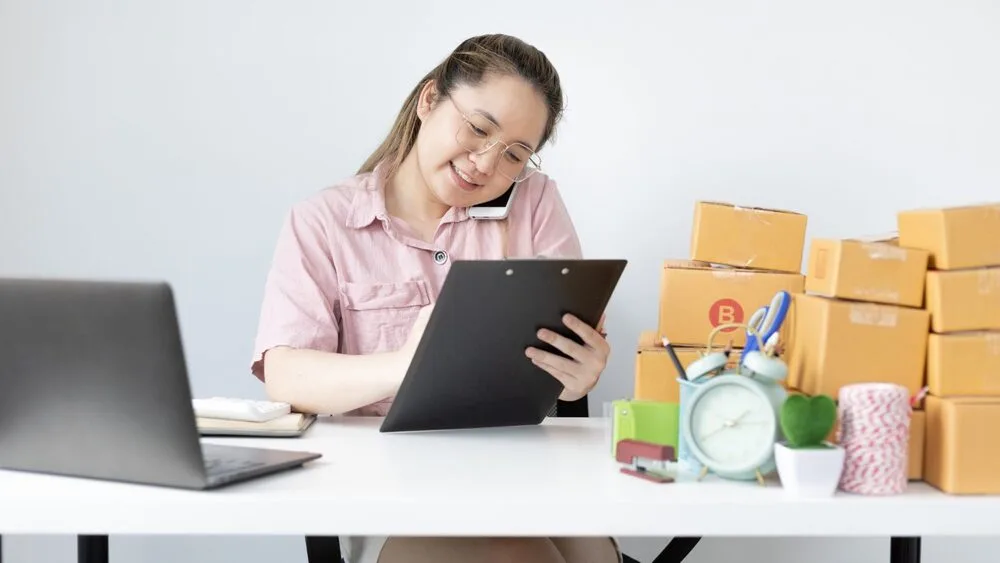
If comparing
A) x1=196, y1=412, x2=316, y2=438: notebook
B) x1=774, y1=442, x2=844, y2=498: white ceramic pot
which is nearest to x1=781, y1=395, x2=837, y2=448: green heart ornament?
x1=774, y1=442, x2=844, y2=498: white ceramic pot

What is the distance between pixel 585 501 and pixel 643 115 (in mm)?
1429

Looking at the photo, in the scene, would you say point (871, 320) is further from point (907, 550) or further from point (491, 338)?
point (491, 338)

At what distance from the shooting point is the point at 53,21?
2193mm

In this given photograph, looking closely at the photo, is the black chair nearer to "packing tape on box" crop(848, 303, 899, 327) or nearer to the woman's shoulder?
Answer: "packing tape on box" crop(848, 303, 899, 327)

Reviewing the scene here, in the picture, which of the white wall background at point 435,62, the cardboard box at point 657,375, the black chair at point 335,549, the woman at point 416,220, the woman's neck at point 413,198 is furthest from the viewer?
the white wall background at point 435,62

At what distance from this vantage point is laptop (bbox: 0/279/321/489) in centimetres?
91

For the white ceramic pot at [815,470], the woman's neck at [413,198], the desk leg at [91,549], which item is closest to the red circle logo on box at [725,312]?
the white ceramic pot at [815,470]

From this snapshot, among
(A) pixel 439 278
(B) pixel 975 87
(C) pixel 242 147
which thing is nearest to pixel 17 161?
(C) pixel 242 147

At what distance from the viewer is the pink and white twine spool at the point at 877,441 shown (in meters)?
0.97

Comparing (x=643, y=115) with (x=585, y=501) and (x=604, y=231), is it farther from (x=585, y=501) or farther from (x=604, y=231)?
(x=585, y=501)

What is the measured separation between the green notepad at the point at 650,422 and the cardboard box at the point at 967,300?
1.01 ft

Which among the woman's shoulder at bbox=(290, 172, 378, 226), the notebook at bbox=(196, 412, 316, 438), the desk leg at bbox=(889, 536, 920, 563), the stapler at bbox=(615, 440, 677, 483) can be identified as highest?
the woman's shoulder at bbox=(290, 172, 378, 226)

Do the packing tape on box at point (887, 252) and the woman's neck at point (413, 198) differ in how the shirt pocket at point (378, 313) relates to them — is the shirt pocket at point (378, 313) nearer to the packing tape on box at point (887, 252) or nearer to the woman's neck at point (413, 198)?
the woman's neck at point (413, 198)

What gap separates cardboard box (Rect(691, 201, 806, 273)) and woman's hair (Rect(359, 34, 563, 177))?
21.2 inches
